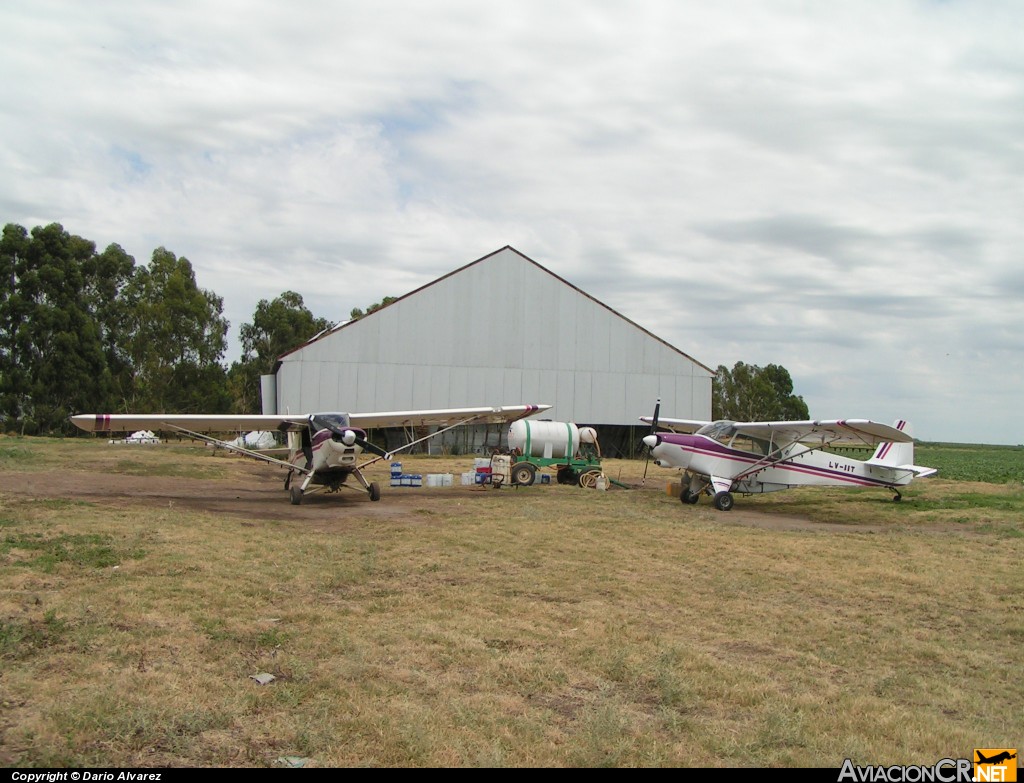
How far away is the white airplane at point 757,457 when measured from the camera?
19.4 meters

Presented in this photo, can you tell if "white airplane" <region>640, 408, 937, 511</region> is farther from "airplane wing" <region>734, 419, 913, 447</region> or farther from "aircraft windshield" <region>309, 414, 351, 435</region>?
"aircraft windshield" <region>309, 414, 351, 435</region>

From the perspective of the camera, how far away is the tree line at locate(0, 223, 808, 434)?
5325 cm

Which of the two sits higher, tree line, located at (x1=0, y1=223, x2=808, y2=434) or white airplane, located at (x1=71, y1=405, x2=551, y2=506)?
tree line, located at (x1=0, y1=223, x2=808, y2=434)

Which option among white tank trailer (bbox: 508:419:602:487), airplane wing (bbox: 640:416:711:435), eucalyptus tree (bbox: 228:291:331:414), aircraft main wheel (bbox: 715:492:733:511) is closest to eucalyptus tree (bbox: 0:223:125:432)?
eucalyptus tree (bbox: 228:291:331:414)

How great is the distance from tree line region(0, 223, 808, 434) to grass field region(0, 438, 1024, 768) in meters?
36.7

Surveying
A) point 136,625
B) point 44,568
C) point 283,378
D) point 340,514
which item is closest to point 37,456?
point 283,378

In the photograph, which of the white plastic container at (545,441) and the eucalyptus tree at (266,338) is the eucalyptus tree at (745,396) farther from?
the white plastic container at (545,441)

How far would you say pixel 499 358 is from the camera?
38.8 metres

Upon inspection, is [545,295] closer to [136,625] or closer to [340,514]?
[340,514]

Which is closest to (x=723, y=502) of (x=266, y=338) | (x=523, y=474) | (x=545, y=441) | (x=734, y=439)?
(x=734, y=439)

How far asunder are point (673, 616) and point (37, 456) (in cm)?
2624

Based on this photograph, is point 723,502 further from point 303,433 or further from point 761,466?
point 303,433

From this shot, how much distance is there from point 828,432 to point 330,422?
11730 mm

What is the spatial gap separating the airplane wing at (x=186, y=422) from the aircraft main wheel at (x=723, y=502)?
9.95m
